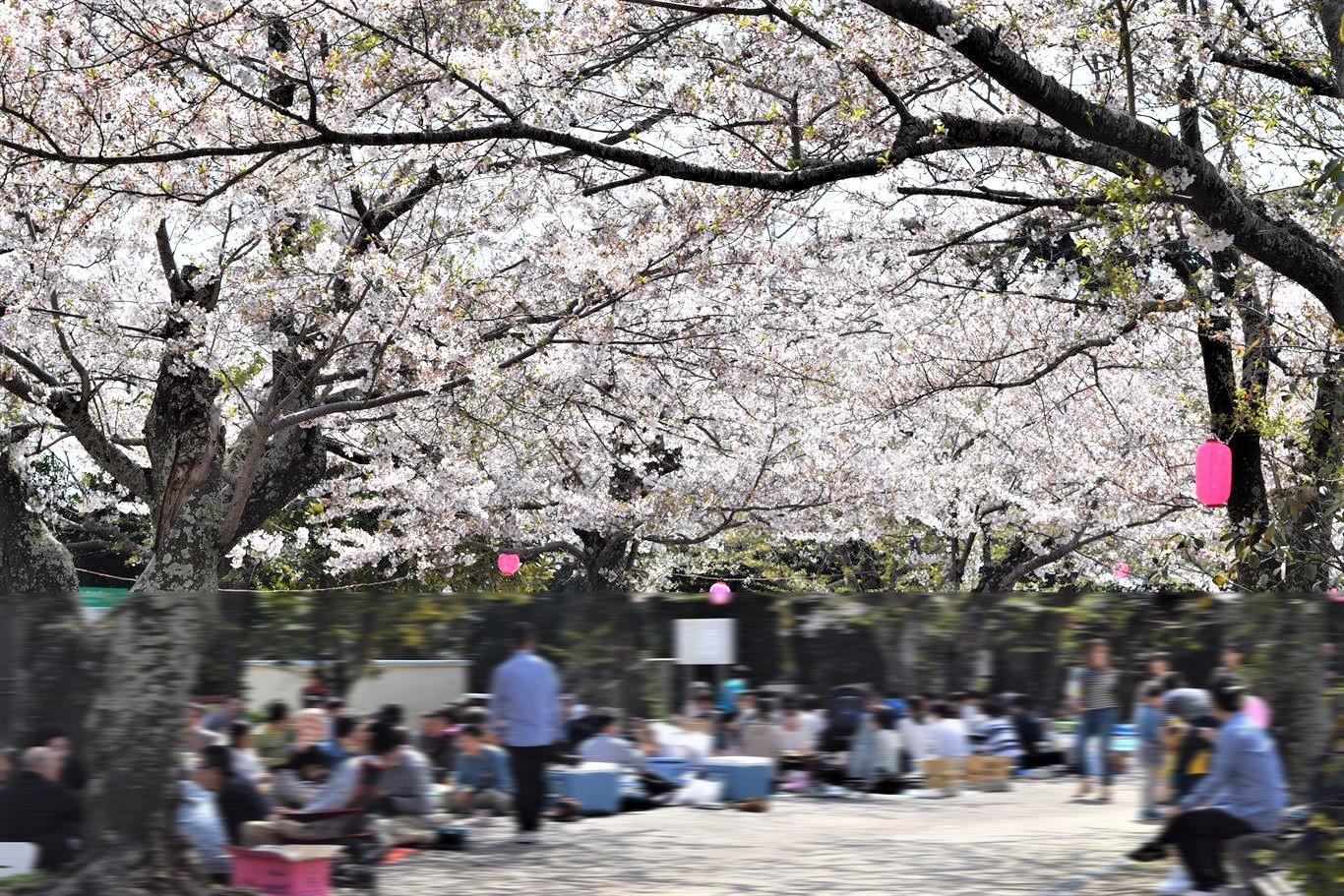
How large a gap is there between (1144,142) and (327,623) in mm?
5088

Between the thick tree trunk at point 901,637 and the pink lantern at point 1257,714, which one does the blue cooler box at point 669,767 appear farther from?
the pink lantern at point 1257,714

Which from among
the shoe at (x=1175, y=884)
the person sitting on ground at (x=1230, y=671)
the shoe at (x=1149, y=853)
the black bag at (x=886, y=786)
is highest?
the person sitting on ground at (x=1230, y=671)

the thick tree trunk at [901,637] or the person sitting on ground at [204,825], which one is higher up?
the thick tree trunk at [901,637]

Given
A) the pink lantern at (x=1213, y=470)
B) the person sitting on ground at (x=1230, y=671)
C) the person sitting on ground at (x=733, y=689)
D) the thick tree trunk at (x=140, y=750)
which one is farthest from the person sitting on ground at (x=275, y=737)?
the pink lantern at (x=1213, y=470)

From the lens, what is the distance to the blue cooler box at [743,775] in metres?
4.73

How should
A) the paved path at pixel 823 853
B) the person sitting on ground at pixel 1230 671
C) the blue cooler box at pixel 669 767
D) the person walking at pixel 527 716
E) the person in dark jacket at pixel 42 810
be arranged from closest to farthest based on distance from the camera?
the paved path at pixel 823 853 → the person in dark jacket at pixel 42 810 → the person walking at pixel 527 716 → the blue cooler box at pixel 669 767 → the person sitting on ground at pixel 1230 671

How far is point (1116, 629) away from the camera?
16.4ft

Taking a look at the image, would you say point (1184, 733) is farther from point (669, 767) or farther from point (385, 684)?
point (385, 684)

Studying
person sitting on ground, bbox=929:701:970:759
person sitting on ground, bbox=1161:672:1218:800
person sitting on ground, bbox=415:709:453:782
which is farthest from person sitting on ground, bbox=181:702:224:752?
person sitting on ground, bbox=1161:672:1218:800

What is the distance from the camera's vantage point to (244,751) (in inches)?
184

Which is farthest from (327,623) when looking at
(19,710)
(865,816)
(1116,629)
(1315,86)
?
(1315,86)

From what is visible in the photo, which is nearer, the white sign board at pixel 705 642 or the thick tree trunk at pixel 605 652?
the thick tree trunk at pixel 605 652

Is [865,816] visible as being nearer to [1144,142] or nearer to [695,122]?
[1144,142]

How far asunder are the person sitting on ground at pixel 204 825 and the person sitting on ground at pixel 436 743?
0.67 m
